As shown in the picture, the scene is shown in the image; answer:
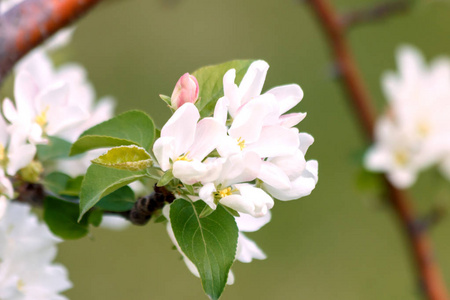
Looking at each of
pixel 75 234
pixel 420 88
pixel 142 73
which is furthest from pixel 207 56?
pixel 75 234

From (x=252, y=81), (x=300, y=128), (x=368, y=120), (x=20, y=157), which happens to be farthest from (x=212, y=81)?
(x=300, y=128)

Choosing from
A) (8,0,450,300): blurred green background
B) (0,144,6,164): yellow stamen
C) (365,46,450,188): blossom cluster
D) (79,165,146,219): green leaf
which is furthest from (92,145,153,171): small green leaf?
(8,0,450,300): blurred green background

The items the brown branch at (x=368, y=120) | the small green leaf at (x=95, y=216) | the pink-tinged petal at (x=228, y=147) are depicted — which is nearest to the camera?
the pink-tinged petal at (x=228, y=147)

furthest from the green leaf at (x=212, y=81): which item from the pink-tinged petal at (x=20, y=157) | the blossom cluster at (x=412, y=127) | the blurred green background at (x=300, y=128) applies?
the blurred green background at (x=300, y=128)

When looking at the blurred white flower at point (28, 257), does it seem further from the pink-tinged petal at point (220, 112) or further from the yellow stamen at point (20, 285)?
the pink-tinged petal at point (220, 112)

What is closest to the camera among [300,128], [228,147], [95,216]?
[228,147]

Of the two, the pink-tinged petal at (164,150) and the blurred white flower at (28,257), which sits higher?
the pink-tinged petal at (164,150)

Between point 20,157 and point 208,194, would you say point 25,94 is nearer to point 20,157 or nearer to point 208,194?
point 20,157
